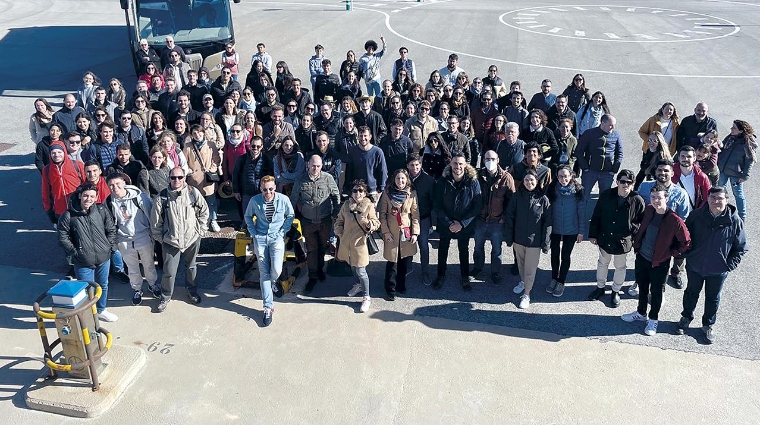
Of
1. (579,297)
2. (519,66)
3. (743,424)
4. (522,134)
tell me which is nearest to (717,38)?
(519,66)

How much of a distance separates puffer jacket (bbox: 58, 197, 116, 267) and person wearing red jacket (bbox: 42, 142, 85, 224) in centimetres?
156

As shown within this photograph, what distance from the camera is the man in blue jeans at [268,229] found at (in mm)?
7562

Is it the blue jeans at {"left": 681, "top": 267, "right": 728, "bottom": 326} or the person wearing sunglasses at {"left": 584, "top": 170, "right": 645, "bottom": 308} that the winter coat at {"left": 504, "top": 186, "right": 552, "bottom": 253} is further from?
the blue jeans at {"left": 681, "top": 267, "right": 728, "bottom": 326}

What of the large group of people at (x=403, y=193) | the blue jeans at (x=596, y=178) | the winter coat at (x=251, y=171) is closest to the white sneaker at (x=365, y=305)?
the large group of people at (x=403, y=193)

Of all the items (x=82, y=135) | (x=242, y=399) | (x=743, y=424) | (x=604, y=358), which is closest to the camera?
(x=743, y=424)

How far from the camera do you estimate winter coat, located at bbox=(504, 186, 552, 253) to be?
7617mm

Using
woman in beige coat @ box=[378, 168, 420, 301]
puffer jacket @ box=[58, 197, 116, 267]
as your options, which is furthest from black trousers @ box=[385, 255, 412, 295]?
puffer jacket @ box=[58, 197, 116, 267]

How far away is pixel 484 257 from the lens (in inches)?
340

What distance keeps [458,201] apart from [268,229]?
98.1 inches

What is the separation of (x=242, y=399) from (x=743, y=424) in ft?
16.7

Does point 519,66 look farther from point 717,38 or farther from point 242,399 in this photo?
point 242,399

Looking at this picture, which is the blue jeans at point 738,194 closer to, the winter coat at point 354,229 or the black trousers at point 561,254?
the black trousers at point 561,254

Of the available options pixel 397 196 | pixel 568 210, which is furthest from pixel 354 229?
pixel 568 210

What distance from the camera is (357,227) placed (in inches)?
305
